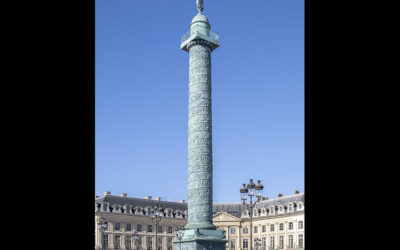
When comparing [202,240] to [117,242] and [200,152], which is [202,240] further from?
[117,242]

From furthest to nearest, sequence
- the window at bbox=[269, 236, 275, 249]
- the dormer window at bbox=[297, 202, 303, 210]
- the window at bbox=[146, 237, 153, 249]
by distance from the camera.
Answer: the window at bbox=[269, 236, 275, 249], the window at bbox=[146, 237, 153, 249], the dormer window at bbox=[297, 202, 303, 210]

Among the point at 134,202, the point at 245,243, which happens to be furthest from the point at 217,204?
the point at 134,202

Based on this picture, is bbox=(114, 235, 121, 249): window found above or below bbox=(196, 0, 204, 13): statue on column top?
below

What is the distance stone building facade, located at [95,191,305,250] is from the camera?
5200 cm

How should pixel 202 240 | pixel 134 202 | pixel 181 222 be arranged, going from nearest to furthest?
pixel 202 240
pixel 134 202
pixel 181 222

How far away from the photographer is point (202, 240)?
23656 mm

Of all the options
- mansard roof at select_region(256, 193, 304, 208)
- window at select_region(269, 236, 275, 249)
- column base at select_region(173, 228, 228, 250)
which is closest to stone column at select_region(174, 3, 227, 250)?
column base at select_region(173, 228, 228, 250)

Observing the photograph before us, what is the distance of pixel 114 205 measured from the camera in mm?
52562

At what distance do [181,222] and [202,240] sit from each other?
1359 inches

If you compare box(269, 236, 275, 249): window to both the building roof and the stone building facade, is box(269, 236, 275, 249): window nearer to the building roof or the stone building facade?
the stone building facade

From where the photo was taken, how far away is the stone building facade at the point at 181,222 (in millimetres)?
52000

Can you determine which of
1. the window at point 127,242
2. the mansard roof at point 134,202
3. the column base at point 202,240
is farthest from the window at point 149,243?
the column base at point 202,240

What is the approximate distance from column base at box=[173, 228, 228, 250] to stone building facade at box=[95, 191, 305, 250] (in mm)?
26920
